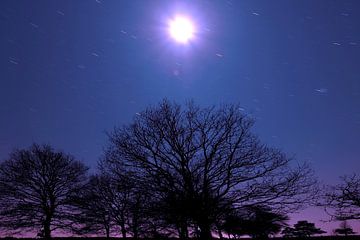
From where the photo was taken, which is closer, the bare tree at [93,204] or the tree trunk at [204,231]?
the tree trunk at [204,231]

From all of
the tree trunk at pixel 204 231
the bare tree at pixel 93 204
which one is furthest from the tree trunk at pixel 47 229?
the tree trunk at pixel 204 231

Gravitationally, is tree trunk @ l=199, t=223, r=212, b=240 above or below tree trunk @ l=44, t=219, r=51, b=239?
below

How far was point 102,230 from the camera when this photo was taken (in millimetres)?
28922

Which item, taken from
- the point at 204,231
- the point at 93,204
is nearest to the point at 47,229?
the point at 93,204

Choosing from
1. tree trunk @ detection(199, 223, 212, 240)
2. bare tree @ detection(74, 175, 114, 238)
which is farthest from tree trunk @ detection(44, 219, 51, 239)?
tree trunk @ detection(199, 223, 212, 240)

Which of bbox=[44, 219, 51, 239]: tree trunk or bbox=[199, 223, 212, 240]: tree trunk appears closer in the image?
bbox=[199, 223, 212, 240]: tree trunk

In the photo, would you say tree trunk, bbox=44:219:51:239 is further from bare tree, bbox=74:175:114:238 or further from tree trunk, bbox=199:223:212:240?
tree trunk, bbox=199:223:212:240

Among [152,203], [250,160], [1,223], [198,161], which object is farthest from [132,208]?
[1,223]

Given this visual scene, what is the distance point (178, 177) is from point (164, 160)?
3.40 feet

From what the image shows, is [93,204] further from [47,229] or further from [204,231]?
[204,231]

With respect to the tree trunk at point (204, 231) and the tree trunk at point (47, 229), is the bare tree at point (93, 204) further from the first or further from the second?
the tree trunk at point (204, 231)

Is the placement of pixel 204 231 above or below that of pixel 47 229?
below

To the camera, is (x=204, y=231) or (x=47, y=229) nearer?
(x=204, y=231)

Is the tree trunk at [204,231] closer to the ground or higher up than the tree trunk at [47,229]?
closer to the ground
